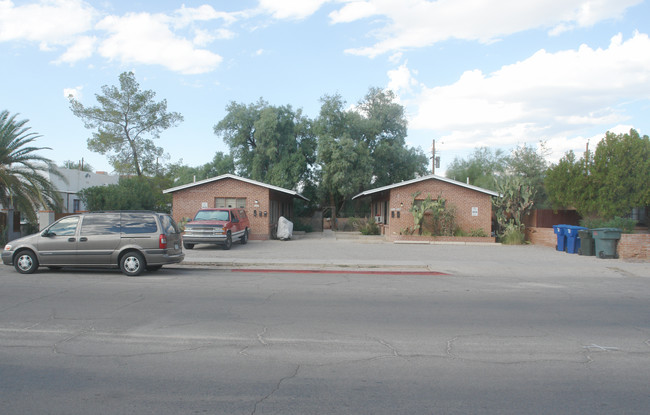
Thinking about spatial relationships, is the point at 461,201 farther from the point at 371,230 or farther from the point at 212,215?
the point at 212,215

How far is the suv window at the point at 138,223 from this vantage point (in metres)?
12.7

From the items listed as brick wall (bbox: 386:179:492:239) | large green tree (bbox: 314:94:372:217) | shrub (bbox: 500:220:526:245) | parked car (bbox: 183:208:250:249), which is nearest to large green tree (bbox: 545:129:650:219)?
shrub (bbox: 500:220:526:245)

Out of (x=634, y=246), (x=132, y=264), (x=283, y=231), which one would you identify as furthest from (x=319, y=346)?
(x=283, y=231)

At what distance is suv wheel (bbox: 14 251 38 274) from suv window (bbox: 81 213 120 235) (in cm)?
150

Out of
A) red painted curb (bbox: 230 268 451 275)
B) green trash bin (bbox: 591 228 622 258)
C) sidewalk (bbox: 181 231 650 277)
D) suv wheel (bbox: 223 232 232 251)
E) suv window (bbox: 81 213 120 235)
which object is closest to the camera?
suv window (bbox: 81 213 120 235)

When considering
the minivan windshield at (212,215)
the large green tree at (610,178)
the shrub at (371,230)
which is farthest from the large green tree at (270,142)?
the large green tree at (610,178)

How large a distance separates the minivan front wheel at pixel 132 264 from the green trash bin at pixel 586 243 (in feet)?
54.5

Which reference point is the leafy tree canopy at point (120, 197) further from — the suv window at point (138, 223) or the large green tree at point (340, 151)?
the suv window at point (138, 223)

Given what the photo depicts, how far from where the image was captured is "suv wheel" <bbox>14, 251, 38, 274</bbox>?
1268cm

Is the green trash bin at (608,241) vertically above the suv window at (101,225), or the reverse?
the suv window at (101,225)

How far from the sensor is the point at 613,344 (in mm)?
6559

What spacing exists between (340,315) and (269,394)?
3.55 m

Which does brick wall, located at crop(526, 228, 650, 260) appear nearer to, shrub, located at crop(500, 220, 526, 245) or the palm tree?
shrub, located at crop(500, 220, 526, 245)

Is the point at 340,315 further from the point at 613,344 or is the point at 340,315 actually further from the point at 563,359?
the point at 613,344
